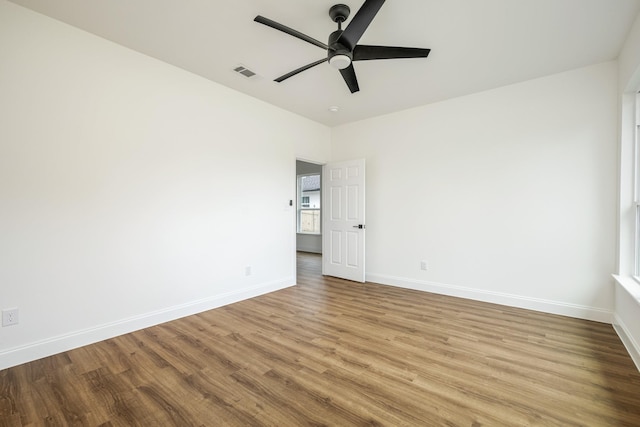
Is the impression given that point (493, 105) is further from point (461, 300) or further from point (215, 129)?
point (215, 129)

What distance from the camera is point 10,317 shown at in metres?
2.26

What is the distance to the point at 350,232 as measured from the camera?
16.4ft

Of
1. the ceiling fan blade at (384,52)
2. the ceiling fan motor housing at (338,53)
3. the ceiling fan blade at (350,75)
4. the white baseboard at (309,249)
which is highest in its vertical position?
the ceiling fan blade at (384,52)

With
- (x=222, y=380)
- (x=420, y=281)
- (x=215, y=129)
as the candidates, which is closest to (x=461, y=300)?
(x=420, y=281)

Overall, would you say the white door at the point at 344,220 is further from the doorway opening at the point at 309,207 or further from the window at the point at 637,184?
the window at the point at 637,184

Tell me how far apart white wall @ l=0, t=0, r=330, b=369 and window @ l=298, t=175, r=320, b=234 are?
438 centimetres

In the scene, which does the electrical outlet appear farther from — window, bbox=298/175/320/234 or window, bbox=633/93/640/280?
window, bbox=298/175/320/234

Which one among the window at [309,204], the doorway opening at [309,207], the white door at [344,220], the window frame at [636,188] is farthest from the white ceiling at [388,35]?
the window at [309,204]

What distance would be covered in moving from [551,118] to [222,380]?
439 cm

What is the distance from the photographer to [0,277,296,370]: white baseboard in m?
2.29

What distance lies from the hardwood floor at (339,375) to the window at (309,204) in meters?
5.26

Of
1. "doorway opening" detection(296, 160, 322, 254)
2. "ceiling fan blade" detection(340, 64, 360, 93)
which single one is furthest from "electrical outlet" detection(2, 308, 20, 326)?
"doorway opening" detection(296, 160, 322, 254)

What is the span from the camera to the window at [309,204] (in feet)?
27.6

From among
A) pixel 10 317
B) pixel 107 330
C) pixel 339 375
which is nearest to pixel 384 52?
A: pixel 339 375
